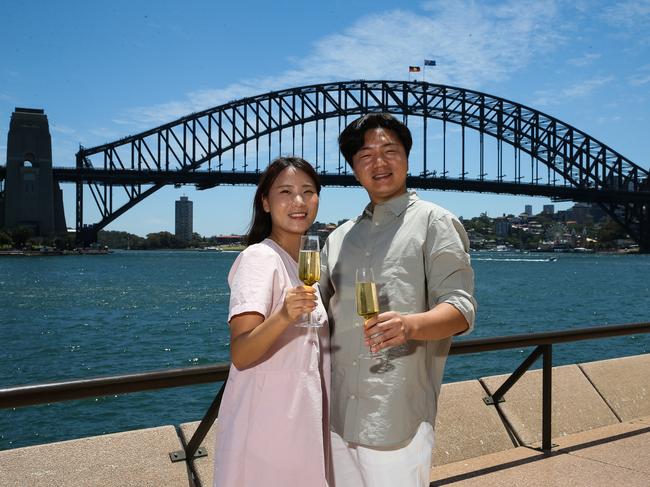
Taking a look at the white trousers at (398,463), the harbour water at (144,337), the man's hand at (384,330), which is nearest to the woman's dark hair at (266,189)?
the man's hand at (384,330)

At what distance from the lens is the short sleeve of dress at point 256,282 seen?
1784mm

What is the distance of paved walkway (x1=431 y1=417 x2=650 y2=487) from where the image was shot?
10.7ft

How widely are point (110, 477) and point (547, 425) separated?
2.23m

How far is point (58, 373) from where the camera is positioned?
43.0 ft

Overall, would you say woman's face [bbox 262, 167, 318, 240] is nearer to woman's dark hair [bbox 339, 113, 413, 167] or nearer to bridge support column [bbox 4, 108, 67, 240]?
woman's dark hair [bbox 339, 113, 413, 167]

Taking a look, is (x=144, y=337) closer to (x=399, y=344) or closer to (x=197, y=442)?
(x=197, y=442)

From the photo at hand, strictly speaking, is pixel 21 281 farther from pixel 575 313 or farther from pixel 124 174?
pixel 575 313

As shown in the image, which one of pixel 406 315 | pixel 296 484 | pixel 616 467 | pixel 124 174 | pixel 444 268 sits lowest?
pixel 616 467

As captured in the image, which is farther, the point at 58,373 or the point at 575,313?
the point at 575,313

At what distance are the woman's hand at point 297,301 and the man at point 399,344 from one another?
0.71 ft

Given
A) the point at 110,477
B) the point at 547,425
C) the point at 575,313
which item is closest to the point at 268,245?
the point at 110,477

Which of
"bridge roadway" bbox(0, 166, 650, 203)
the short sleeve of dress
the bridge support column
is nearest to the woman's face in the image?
the short sleeve of dress

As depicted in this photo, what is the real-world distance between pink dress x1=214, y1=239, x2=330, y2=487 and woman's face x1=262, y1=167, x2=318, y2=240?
0.52ft

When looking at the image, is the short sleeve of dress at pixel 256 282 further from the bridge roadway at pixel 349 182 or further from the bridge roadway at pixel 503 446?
the bridge roadway at pixel 349 182
